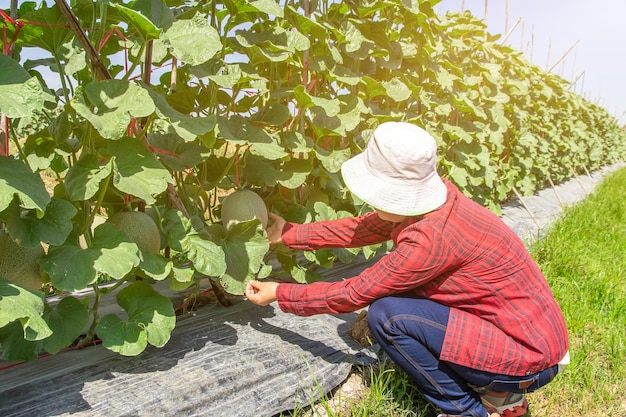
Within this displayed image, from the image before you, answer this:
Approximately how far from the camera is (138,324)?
1.62 metres

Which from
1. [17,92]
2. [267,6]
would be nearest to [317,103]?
[267,6]

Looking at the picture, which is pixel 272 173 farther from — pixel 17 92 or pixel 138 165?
pixel 17 92

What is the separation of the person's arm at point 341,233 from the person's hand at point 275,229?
4 centimetres

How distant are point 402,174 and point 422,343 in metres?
0.53

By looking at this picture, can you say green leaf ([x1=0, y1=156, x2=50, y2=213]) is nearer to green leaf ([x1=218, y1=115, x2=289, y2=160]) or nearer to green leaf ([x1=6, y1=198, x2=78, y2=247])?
green leaf ([x1=6, y1=198, x2=78, y2=247])

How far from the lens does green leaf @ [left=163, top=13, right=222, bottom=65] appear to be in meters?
1.45

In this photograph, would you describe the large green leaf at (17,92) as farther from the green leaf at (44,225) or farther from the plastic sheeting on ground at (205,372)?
the plastic sheeting on ground at (205,372)

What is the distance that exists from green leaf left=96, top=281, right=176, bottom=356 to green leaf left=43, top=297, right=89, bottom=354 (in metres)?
0.06

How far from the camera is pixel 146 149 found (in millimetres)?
1538

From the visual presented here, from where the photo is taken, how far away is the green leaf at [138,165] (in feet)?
4.89

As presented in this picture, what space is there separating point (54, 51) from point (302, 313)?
3.52 ft

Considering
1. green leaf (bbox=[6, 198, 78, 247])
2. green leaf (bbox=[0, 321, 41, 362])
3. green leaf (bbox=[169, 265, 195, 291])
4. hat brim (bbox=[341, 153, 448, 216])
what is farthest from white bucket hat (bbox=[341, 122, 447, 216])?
green leaf (bbox=[0, 321, 41, 362])

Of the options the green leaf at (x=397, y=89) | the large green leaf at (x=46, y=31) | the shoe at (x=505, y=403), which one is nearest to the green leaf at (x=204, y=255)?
the large green leaf at (x=46, y=31)

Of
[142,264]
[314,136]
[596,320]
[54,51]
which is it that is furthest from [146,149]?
[596,320]
